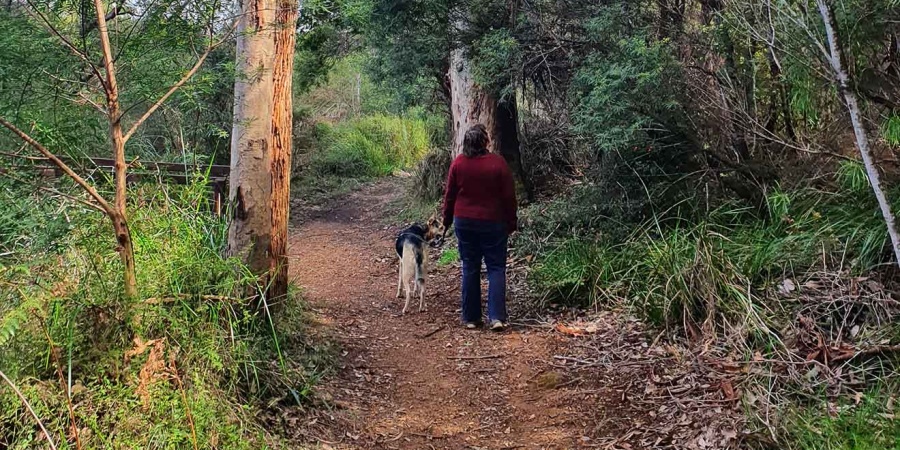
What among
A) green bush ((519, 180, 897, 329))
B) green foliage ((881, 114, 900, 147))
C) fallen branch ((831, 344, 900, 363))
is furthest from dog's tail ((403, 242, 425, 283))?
green foliage ((881, 114, 900, 147))

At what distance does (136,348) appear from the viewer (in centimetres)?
371

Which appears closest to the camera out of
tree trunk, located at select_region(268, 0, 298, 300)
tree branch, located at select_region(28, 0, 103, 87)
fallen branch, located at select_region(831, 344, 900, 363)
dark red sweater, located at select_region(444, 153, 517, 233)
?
tree branch, located at select_region(28, 0, 103, 87)

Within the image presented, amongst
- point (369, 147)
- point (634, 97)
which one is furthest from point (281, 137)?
point (369, 147)

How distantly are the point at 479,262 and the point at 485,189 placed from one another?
71cm

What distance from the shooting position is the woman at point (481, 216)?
6520mm

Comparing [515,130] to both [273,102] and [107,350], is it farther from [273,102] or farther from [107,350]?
[107,350]

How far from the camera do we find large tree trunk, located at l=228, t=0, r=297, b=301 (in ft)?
16.3

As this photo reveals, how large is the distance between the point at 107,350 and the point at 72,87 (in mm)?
1428

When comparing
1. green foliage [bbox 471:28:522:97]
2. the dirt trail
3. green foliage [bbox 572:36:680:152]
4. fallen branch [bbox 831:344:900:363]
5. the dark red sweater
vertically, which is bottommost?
the dirt trail

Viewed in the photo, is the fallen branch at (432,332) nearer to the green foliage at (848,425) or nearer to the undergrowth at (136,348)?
the undergrowth at (136,348)

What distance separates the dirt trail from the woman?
295 mm

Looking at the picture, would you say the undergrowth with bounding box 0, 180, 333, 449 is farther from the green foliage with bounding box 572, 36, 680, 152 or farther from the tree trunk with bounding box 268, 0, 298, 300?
the green foliage with bounding box 572, 36, 680, 152

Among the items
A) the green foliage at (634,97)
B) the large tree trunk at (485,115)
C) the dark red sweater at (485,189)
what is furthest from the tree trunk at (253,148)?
the large tree trunk at (485,115)

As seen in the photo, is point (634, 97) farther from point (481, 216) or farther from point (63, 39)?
point (63, 39)
